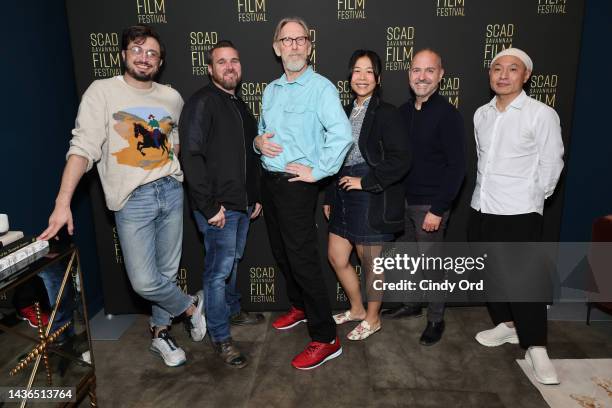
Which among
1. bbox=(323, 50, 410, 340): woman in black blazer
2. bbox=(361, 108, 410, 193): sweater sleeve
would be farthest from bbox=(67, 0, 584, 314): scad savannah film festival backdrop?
bbox=(361, 108, 410, 193): sweater sleeve

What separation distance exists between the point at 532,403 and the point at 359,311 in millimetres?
1128

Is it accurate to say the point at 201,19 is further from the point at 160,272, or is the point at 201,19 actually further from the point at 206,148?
the point at 160,272

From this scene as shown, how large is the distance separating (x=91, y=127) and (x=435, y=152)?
185cm

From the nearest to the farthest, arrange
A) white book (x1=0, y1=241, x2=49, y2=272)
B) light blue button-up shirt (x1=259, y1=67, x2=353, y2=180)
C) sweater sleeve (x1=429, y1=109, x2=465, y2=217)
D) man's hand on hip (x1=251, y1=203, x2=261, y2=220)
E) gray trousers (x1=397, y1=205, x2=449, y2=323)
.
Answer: white book (x1=0, y1=241, x2=49, y2=272)
light blue button-up shirt (x1=259, y1=67, x2=353, y2=180)
sweater sleeve (x1=429, y1=109, x2=465, y2=217)
gray trousers (x1=397, y1=205, x2=449, y2=323)
man's hand on hip (x1=251, y1=203, x2=261, y2=220)

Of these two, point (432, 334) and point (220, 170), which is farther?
point (432, 334)

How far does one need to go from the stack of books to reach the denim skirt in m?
1.53

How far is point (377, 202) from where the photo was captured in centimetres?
259

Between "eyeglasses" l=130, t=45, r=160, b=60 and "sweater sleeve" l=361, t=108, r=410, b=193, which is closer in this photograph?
"eyeglasses" l=130, t=45, r=160, b=60

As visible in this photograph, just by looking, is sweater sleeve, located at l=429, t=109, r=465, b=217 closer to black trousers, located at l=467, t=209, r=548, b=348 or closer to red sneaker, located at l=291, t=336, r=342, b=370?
black trousers, located at l=467, t=209, r=548, b=348

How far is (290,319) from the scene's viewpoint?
306 cm

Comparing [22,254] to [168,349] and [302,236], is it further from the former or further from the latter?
[302,236]

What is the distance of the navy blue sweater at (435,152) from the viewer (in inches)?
101

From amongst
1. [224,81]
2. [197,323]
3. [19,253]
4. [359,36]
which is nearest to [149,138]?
[224,81]

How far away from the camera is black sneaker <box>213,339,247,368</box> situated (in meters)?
2.61
